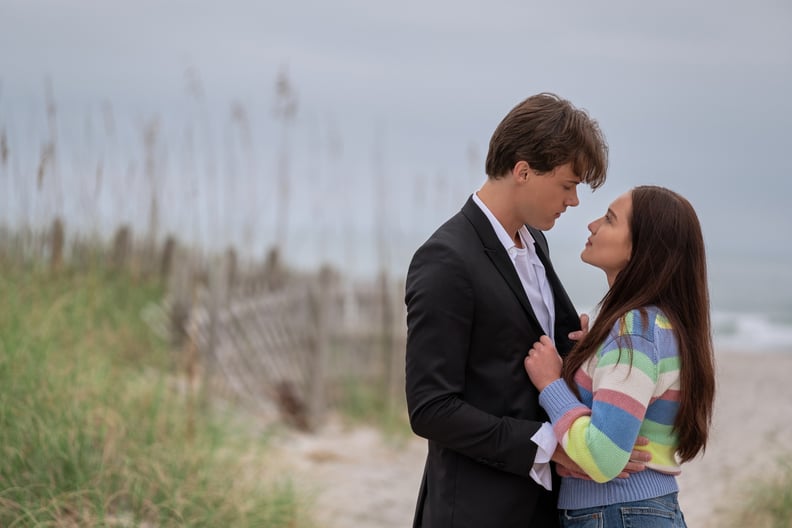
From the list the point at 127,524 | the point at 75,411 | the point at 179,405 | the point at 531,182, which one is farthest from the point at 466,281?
the point at 179,405

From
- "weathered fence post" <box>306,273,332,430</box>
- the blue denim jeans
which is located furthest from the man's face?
"weathered fence post" <box>306,273,332,430</box>

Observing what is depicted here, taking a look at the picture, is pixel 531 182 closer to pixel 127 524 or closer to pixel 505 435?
pixel 505 435

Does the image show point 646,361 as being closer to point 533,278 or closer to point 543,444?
point 543,444

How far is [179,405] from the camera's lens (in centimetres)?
514

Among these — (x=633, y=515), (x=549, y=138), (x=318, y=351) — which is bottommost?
(x=318, y=351)

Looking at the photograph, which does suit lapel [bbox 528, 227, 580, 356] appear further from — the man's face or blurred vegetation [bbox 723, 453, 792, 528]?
blurred vegetation [bbox 723, 453, 792, 528]

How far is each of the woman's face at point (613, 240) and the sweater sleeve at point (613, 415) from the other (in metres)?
0.24

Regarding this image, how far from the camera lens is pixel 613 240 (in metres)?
2.20

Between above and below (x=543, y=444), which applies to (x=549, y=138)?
above

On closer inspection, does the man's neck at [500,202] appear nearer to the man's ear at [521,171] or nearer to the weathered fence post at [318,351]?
the man's ear at [521,171]

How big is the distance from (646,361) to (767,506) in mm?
3528

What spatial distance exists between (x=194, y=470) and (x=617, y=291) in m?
2.70

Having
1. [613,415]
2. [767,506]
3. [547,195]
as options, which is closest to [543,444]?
[613,415]

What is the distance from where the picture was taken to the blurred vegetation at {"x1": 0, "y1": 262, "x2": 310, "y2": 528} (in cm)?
371
